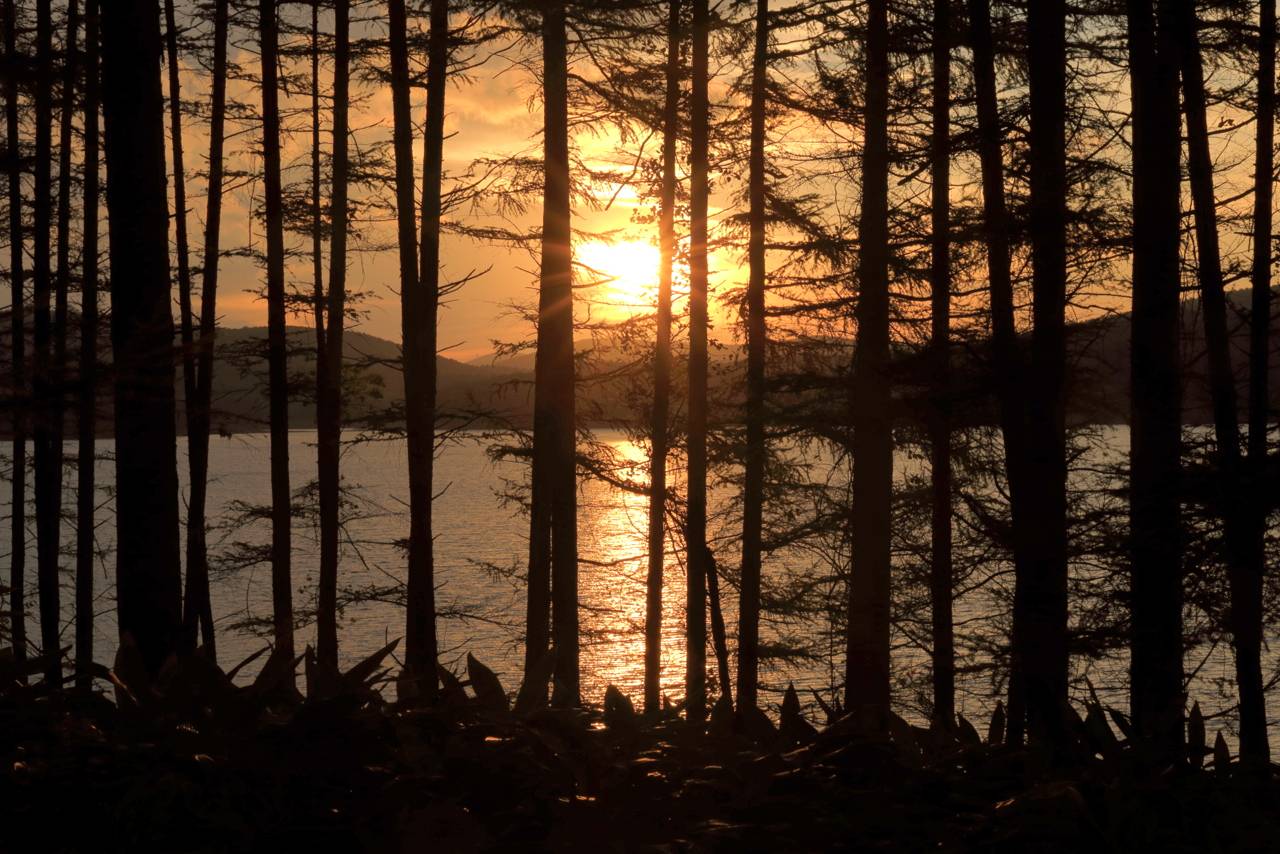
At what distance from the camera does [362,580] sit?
43750 millimetres

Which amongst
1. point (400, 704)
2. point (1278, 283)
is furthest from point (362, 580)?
point (400, 704)

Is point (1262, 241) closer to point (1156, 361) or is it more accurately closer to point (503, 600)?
point (1156, 361)

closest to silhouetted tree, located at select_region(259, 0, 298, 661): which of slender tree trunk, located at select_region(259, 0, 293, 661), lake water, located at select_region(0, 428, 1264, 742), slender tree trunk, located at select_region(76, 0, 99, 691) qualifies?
slender tree trunk, located at select_region(259, 0, 293, 661)

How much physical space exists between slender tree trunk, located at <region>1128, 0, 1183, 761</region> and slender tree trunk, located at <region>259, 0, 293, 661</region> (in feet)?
36.2

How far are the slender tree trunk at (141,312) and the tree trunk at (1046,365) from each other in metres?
5.84

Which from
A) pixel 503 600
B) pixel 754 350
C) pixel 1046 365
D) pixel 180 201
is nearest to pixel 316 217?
pixel 180 201

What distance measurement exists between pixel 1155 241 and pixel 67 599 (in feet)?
113

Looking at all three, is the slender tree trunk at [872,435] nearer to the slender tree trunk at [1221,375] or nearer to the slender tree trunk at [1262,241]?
the slender tree trunk at [1221,375]

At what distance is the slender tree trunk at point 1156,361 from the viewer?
810 cm

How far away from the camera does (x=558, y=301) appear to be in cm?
1204

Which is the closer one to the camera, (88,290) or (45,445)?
(88,290)

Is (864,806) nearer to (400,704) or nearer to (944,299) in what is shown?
(400,704)

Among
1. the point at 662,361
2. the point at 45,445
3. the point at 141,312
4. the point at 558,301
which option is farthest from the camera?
the point at 662,361

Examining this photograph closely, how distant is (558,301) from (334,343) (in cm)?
477
